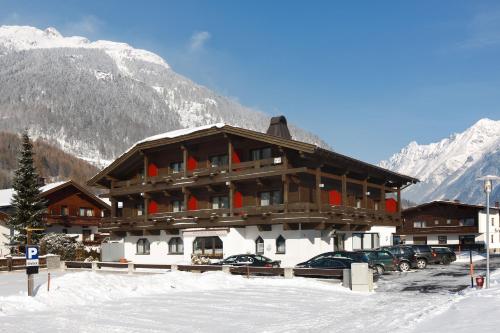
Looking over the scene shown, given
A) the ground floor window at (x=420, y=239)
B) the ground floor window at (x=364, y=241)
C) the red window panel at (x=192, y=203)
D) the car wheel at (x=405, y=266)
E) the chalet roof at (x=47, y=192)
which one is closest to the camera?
the car wheel at (x=405, y=266)

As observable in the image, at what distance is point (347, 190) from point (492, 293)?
26.1 m

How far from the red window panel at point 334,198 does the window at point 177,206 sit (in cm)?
1300

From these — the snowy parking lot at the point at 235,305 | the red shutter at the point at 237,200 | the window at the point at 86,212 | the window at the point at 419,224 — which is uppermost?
the red shutter at the point at 237,200

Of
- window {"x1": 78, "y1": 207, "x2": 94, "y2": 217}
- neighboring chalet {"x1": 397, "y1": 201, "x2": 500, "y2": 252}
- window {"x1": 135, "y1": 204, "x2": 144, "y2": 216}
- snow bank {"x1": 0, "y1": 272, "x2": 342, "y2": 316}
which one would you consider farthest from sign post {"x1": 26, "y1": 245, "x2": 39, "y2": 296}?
neighboring chalet {"x1": 397, "y1": 201, "x2": 500, "y2": 252}

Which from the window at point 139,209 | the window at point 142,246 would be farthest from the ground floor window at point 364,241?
the window at point 139,209

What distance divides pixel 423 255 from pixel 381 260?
6366mm

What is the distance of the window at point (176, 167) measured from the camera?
51.3 m

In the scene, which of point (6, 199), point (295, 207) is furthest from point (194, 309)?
point (6, 199)

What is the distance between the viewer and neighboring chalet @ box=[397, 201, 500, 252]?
7656 centimetres

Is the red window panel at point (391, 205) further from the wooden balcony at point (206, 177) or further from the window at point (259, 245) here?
the wooden balcony at point (206, 177)

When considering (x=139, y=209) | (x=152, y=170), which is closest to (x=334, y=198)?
(x=152, y=170)

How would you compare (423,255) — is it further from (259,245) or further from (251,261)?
(251,261)

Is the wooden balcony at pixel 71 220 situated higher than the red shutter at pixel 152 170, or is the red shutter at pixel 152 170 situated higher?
the red shutter at pixel 152 170

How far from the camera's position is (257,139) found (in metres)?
43.7
